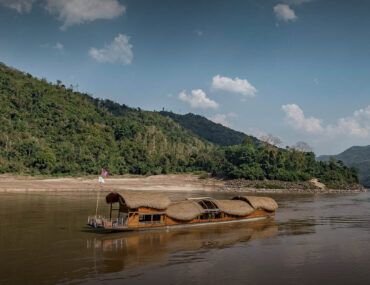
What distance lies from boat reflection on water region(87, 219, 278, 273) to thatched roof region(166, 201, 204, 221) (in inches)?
48.2

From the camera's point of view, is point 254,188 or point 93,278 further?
point 254,188

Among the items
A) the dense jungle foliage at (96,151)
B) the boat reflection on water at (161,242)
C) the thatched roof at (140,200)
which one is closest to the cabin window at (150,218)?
the boat reflection on water at (161,242)

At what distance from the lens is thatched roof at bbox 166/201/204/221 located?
29.3 metres

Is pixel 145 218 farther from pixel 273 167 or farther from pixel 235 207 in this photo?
pixel 273 167

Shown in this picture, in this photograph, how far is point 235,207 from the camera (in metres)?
34.1

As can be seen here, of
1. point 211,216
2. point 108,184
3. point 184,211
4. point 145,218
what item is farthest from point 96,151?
point 184,211

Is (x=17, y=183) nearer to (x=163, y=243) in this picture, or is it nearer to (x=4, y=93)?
(x=163, y=243)

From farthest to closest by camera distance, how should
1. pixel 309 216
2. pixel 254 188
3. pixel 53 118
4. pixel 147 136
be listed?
1. pixel 147 136
2. pixel 53 118
3. pixel 254 188
4. pixel 309 216

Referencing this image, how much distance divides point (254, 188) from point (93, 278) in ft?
248

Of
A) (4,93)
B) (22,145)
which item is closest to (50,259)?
(22,145)

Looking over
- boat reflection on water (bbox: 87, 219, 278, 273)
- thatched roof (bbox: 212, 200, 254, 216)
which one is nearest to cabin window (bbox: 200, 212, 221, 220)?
thatched roof (bbox: 212, 200, 254, 216)

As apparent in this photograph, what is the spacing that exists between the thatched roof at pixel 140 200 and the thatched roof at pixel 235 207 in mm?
7068

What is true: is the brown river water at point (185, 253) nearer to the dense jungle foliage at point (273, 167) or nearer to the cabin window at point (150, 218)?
the cabin window at point (150, 218)

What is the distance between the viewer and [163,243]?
24672 mm
